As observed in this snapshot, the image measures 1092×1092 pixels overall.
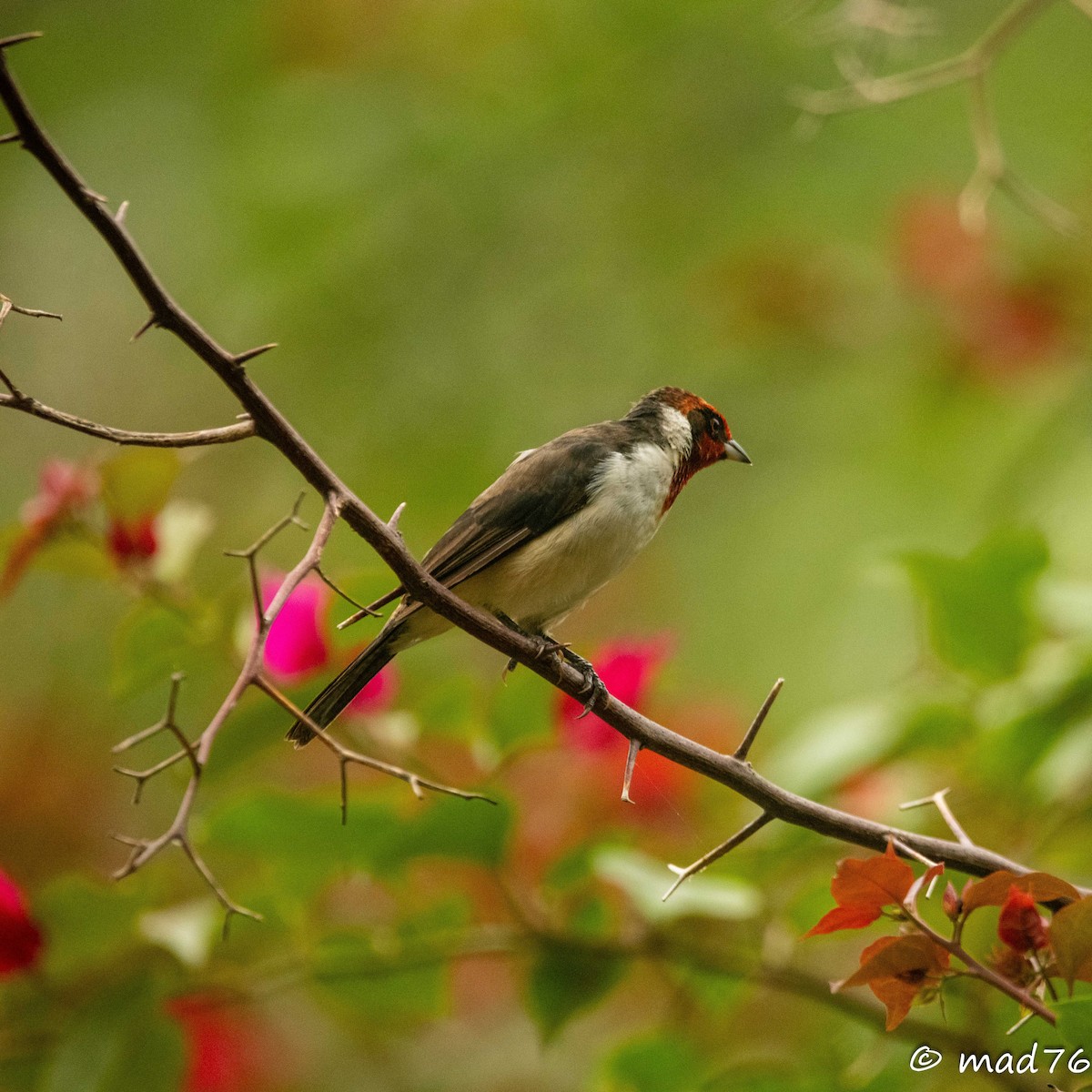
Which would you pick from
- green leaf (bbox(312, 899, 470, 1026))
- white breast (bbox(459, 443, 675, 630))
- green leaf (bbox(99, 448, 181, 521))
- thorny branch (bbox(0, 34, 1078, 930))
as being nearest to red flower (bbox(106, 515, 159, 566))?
green leaf (bbox(99, 448, 181, 521))

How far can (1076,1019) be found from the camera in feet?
4.83

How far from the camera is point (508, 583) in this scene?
299 cm

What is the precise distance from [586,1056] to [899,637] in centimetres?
238

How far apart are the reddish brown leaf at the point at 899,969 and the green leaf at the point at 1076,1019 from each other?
0.15 metres

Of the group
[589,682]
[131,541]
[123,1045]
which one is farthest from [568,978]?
[131,541]

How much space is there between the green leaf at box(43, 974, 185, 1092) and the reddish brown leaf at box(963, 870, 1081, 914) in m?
1.49

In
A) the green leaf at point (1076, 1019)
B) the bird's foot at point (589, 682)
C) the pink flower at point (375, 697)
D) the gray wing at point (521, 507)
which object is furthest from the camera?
the gray wing at point (521, 507)

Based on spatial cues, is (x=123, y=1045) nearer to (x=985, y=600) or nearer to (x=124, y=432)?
(x=124, y=432)

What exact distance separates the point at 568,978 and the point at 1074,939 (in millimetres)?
1158

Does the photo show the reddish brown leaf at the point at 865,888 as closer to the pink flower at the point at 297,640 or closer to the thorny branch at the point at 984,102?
the pink flower at the point at 297,640

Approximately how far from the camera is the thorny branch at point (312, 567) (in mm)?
1304

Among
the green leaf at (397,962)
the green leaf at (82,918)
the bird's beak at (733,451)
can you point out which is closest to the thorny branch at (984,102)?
the bird's beak at (733,451)

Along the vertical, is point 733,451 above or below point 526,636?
above

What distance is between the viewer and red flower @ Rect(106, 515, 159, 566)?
257 cm
